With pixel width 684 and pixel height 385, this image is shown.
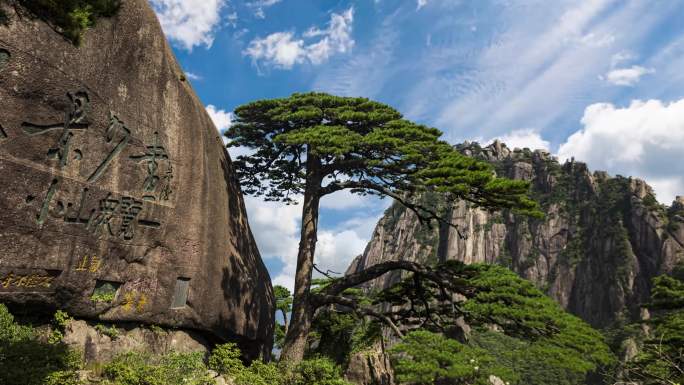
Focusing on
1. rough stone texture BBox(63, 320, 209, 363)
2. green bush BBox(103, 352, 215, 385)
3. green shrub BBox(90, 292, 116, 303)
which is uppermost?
green shrub BBox(90, 292, 116, 303)

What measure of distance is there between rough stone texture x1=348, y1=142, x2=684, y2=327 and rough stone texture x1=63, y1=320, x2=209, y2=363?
5098 centimetres

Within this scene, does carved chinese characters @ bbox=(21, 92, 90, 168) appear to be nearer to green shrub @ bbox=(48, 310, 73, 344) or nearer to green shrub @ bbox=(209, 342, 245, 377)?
green shrub @ bbox=(48, 310, 73, 344)

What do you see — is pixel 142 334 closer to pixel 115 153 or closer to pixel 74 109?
pixel 115 153

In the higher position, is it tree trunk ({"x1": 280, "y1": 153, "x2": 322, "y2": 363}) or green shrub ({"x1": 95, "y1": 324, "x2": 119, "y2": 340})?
tree trunk ({"x1": 280, "y1": 153, "x2": 322, "y2": 363})

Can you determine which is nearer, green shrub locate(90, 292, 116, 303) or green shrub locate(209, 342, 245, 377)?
green shrub locate(90, 292, 116, 303)

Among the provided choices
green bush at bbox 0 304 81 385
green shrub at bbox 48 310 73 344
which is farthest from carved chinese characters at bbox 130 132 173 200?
green bush at bbox 0 304 81 385

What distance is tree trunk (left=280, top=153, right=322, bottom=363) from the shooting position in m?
10.7

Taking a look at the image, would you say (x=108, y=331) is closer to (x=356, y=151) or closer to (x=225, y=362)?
(x=225, y=362)

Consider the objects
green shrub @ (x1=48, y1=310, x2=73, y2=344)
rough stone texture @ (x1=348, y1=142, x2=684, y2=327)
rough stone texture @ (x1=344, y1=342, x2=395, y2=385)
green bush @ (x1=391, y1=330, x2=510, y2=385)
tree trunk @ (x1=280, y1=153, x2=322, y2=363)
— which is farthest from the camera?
rough stone texture @ (x1=348, y1=142, x2=684, y2=327)

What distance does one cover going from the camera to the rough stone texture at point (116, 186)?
21.7 feet

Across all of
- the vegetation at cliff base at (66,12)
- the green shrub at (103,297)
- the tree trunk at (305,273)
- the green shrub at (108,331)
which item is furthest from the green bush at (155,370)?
the vegetation at cliff base at (66,12)

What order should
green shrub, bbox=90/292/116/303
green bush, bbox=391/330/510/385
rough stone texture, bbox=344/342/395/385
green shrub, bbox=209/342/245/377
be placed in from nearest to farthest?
green shrub, bbox=90/292/116/303 → green shrub, bbox=209/342/245/377 → green bush, bbox=391/330/510/385 → rough stone texture, bbox=344/342/395/385

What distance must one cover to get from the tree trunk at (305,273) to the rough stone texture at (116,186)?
3.23 ft

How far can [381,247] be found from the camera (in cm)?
8306
